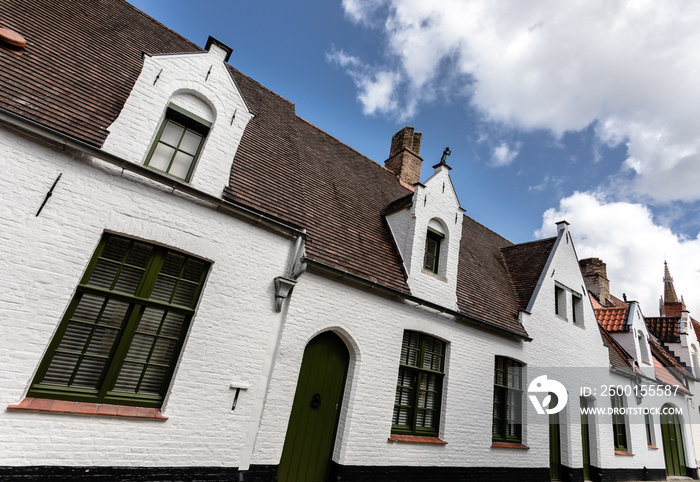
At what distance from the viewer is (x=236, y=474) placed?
16.7 ft

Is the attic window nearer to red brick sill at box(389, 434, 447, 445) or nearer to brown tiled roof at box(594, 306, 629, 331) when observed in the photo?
red brick sill at box(389, 434, 447, 445)

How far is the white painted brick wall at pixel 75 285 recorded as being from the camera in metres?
4.11

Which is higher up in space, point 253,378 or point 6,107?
point 6,107

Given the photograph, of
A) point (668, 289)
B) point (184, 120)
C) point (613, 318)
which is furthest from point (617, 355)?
point (668, 289)

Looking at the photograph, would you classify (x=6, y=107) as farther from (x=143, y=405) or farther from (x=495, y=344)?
(x=495, y=344)

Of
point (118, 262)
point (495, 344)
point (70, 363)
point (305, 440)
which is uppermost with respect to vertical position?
point (495, 344)

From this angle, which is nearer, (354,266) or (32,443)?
(32,443)

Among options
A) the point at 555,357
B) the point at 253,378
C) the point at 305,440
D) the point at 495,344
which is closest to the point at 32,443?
the point at 253,378

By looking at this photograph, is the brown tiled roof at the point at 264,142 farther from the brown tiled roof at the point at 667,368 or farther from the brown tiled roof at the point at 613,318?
the brown tiled roof at the point at 667,368

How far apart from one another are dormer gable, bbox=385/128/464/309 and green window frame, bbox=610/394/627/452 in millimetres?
8340

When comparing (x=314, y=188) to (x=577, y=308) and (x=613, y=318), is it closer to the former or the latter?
(x=577, y=308)

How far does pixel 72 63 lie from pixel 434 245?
8.00m

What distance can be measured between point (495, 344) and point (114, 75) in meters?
9.92

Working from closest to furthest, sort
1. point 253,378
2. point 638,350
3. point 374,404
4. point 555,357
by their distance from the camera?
point 253,378
point 374,404
point 555,357
point 638,350
